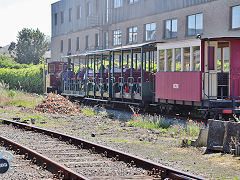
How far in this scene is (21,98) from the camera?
2522 cm

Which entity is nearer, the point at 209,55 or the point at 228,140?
the point at 228,140

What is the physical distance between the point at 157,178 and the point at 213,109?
28.2 feet

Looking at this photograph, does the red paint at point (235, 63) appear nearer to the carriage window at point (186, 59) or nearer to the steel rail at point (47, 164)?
the carriage window at point (186, 59)

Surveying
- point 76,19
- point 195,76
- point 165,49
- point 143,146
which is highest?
point 76,19

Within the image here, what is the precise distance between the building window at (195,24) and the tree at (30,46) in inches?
1799

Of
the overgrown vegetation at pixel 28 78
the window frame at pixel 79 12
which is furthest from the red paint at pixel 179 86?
the window frame at pixel 79 12

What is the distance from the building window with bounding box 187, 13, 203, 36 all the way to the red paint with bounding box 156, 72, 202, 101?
12.3 m

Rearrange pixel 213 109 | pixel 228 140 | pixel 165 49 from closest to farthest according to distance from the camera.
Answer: pixel 228 140 → pixel 213 109 → pixel 165 49

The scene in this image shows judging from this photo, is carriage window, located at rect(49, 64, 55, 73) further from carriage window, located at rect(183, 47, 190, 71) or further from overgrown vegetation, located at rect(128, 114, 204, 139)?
carriage window, located at rect(183, 47, 190, 71)

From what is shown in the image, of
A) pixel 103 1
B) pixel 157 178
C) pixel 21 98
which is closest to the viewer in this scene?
pixel 157 178

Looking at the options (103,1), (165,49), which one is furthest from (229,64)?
(103,1)

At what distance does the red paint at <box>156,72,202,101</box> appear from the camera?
1509cm

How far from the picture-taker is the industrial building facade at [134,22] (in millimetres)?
26812

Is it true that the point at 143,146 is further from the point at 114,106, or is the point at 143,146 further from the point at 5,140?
the point at 114,106
